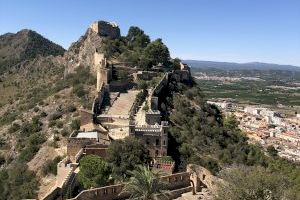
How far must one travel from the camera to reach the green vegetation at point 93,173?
24109 millimetres

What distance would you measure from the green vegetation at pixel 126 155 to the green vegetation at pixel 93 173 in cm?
253

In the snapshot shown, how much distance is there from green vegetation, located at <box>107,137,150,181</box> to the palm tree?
366 inches


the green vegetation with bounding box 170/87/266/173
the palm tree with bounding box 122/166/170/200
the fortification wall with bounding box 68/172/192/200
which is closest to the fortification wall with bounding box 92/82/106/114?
the green vegetation with bounding box 170/87/266/173

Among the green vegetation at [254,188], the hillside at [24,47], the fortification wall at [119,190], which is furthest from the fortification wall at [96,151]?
the hillside at [24,47]

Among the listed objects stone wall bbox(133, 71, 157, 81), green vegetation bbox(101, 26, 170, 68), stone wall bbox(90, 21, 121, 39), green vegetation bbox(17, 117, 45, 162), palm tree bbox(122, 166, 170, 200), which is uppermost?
stone wall bbox(90, 21, 121, 39)

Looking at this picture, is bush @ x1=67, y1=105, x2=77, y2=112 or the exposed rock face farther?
the exposed rock face

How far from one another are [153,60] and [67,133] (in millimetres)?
21389

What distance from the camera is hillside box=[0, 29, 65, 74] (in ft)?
399

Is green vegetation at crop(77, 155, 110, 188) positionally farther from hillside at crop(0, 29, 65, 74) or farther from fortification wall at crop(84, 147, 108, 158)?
hillside at crop(0, 29, 65, 74)

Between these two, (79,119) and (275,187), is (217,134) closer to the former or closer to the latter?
(79,119)

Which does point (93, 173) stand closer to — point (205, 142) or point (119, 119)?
point (119, 119)

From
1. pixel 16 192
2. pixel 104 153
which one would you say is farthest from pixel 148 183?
pixel 16 192

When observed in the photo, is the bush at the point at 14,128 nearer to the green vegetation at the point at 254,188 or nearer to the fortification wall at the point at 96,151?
the fortification wall at the point at 96,151

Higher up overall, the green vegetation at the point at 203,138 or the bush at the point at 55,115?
the bush at the point at 55,115
